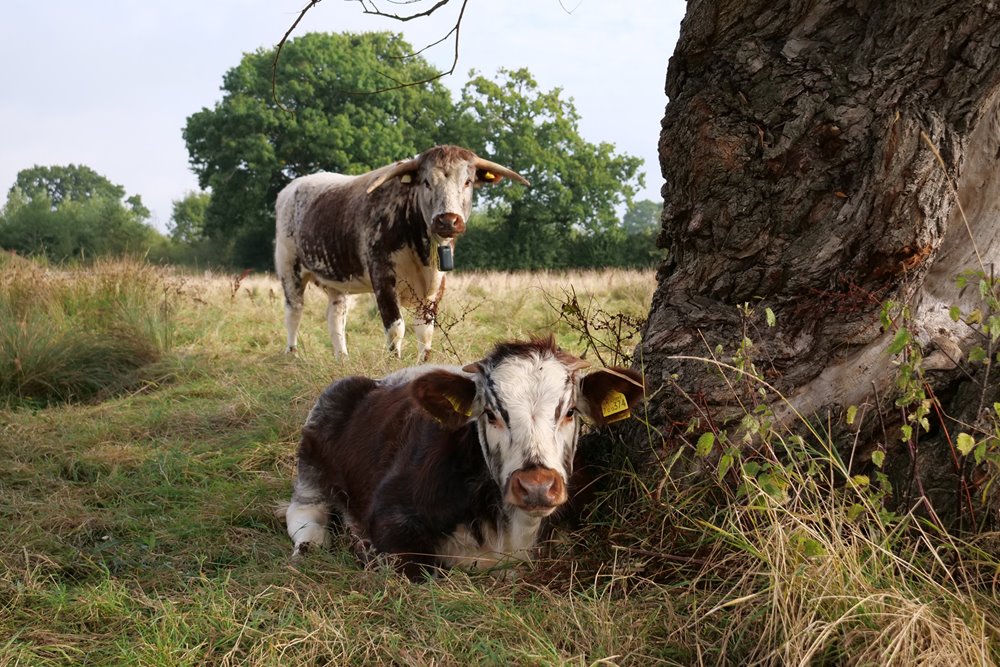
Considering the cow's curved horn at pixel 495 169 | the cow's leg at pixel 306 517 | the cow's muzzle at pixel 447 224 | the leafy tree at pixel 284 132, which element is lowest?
the cow's leg at pixel 306 517

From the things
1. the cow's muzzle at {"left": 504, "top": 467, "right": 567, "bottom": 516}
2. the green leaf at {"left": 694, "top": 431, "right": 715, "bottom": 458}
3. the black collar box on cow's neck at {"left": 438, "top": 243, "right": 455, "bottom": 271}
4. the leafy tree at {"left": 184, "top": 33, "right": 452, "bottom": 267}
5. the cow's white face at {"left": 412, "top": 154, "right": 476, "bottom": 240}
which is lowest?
the cow's muzzle at {"left": 504, "top": 467, "right": 567, "bottom": 516}

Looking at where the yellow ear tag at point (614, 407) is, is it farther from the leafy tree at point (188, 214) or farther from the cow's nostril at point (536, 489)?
the leafy tree at point (188, 214)

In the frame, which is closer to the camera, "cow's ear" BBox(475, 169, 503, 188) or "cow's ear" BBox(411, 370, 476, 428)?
"cow's ear" BBox(411, 370, 476, 428)

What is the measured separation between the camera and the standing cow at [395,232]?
8.34 m

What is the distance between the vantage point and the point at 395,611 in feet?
9.55

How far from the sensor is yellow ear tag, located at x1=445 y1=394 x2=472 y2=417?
3531 millimetres

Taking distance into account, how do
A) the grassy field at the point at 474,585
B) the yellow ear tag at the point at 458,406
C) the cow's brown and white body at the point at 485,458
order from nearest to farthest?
1. the grassy field at the point at 474,585
2. the cow's brown and white body at the point at 485,458
3. the yellow ear tag at the point at 458,406

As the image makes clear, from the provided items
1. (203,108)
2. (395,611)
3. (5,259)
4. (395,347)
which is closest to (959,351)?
(395,611)

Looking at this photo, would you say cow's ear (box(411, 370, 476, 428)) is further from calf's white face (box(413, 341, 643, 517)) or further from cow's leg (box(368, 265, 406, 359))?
cow's leg (box(368, 265, 406, 359))

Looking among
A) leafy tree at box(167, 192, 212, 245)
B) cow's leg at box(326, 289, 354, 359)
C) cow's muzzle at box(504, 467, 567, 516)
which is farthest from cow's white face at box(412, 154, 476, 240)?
leafy tree at box(167, 192, 212, 245)

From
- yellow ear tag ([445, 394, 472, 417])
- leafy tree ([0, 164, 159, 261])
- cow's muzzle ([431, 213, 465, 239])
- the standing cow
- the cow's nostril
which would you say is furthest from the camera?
leafy tree ([0, 164, 159, 261])

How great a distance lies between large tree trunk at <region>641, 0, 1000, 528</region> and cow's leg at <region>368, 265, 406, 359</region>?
508 centimetres

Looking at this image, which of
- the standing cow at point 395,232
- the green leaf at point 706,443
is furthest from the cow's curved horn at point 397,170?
the green leaf at point 706,443

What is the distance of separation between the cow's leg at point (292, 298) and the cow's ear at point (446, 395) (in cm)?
648
